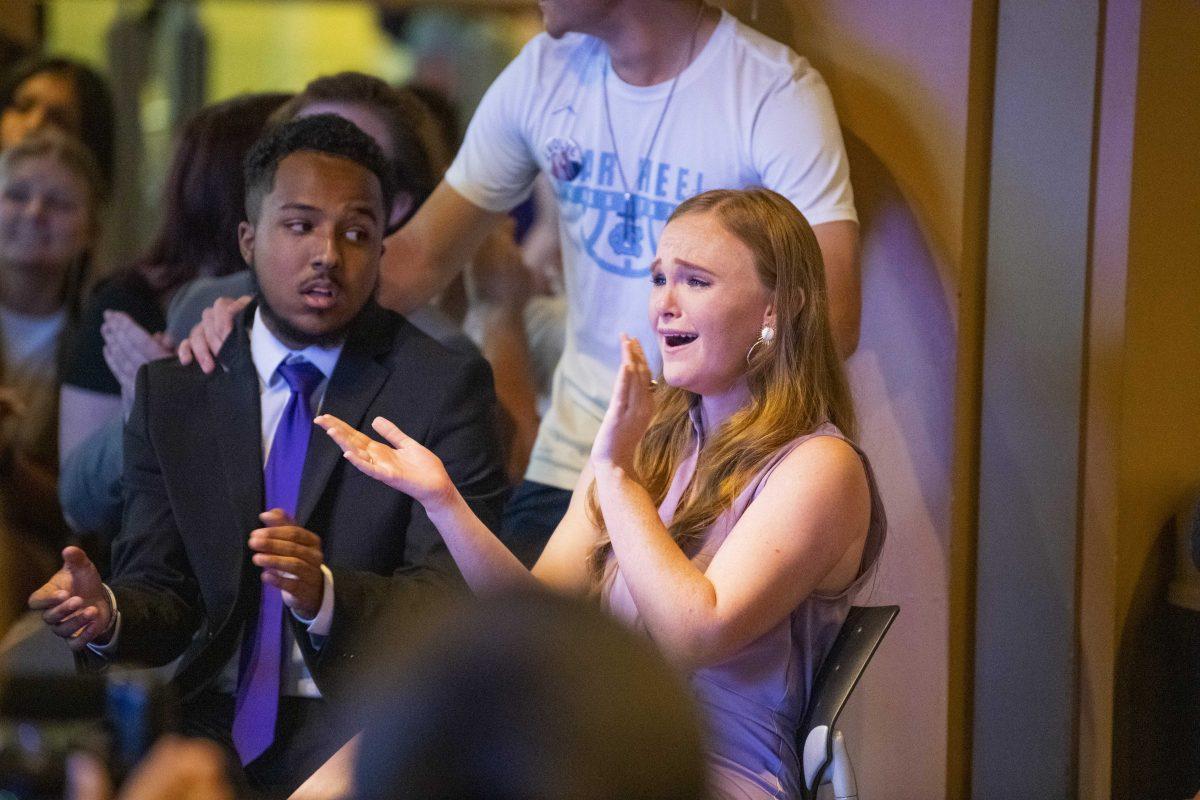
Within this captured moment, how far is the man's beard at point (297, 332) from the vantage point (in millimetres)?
2521

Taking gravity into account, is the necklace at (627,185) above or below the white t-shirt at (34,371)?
above

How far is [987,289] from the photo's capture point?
2.94 m

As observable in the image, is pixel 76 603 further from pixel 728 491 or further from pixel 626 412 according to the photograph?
pixel 728 491

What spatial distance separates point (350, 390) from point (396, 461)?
37cm

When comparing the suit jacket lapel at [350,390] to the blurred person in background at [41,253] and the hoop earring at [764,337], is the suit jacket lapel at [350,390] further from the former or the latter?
the blurred person in background at [41,253]

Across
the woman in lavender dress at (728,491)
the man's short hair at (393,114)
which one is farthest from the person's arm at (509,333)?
the woman in lavender dress at (728,491)

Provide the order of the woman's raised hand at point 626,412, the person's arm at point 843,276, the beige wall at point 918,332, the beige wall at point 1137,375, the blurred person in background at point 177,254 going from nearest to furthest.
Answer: the woman's raised hand at point 626,412
the person's arm at point 843,276
the beige wall at point 1137,375
the beige wall at point 918,332
the blurred person in background at point 177,254

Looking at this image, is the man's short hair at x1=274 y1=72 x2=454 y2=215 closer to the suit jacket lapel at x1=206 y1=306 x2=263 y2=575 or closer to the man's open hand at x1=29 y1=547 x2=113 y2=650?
the suit jacket lapel at x1=206 y1=306 x2=263 y2=575

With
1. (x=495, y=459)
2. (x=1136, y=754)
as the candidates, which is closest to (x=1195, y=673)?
(x=1136, y=754)

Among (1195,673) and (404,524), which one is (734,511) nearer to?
(404,524)

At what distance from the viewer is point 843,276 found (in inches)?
105

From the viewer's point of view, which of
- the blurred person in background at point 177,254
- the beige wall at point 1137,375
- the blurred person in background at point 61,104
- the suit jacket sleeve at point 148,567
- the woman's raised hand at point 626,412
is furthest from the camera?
the blurred person in background at point 61,104

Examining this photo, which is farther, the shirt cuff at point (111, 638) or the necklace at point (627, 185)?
the necklace at point (627, 185)

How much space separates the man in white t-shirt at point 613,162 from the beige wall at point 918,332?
0.83 feet
